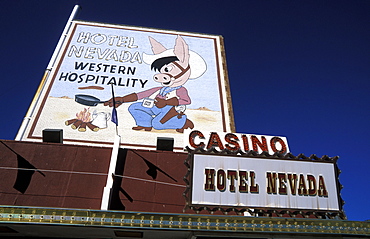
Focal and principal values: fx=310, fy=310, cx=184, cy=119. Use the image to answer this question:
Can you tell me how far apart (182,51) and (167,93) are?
207 inches

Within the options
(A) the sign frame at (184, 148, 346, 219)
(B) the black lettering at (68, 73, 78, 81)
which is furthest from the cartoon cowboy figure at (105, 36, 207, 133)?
(A) the sign frame at (184, 148, 346, 219)

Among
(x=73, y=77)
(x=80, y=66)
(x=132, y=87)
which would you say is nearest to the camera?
(x=132, y=87)

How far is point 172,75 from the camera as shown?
79.2 feet

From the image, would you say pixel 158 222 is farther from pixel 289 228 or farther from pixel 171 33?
pixel 171 33

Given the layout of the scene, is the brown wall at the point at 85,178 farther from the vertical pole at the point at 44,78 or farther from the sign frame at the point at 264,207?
the vertical pole at the point at 44,78

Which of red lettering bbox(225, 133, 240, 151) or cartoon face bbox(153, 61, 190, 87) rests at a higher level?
cartoon face bbox(153, 61, 190, 87)

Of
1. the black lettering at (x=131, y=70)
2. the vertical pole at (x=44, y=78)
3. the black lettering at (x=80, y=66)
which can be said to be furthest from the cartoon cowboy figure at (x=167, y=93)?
the vertical pole at (x=44, y=78)

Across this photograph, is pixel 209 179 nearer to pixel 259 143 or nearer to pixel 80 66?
pixel 259 143

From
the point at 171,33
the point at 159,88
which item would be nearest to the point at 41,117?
the point at 159,88

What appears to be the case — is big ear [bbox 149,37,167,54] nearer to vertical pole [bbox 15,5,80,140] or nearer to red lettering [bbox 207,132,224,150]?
vertical pole [bbox 15,5,80,140]

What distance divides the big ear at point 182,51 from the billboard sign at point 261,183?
15.2 m

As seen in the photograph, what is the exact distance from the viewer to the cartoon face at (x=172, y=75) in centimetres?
2366

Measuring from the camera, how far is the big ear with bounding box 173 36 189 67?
83.4 feet

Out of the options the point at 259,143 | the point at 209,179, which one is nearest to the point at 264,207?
the point at 209,179
